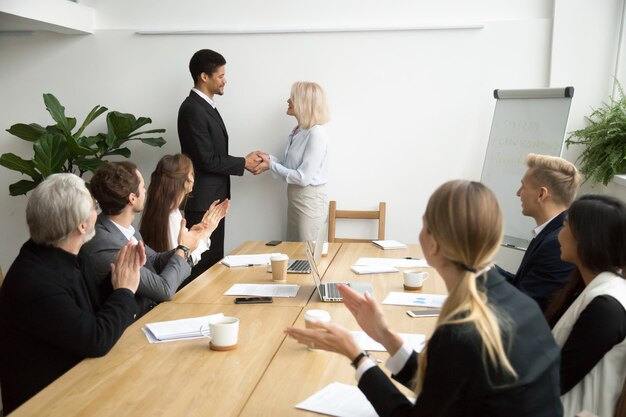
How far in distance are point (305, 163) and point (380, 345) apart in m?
2.92

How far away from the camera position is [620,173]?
4.36 m

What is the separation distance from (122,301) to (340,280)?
121cm

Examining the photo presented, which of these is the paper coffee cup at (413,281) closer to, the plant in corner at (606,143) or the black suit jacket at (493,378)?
the black suit jacket at (493,378)

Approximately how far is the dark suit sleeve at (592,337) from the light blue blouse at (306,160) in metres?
3.29

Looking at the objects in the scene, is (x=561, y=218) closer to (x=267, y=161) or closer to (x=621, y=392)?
(x=621, y=392)

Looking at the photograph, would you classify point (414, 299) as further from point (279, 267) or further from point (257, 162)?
point (257, 162)

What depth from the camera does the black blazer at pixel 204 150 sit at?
4.94 metres

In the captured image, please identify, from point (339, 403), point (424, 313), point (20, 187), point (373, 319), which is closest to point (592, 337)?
point (373, 319)

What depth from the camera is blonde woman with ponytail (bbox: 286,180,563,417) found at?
4.51ft

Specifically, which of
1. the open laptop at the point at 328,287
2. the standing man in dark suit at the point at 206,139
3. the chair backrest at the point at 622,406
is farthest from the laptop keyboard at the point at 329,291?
the standing man in dark suit at the point at 206,139

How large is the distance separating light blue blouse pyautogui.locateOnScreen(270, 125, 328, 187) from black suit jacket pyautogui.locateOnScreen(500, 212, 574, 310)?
8.50ft

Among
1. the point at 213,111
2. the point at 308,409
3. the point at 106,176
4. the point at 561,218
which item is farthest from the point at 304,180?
the point at 308,409

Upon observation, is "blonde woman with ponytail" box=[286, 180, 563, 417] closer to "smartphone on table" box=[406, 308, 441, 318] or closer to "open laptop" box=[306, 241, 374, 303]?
"smartphone on table" box=[406, 308, 441, 318]

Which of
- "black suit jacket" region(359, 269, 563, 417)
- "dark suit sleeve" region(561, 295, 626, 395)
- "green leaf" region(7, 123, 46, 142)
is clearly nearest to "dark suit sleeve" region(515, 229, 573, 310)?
"dark suit sleeve" region(561, 295, 626, 395)
